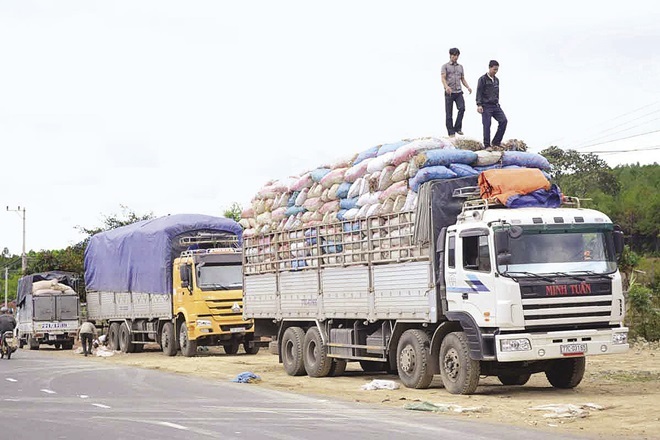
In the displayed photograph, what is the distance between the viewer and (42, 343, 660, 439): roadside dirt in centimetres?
1326

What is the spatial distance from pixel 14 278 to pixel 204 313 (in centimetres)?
12803

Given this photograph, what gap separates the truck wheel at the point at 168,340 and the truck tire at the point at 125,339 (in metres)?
3.21

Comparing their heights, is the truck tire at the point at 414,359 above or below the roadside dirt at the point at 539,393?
above

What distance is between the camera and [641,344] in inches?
1127

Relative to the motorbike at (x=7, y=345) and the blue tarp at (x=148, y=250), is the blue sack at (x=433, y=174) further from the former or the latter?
the motorbike at (x=7, y=345)

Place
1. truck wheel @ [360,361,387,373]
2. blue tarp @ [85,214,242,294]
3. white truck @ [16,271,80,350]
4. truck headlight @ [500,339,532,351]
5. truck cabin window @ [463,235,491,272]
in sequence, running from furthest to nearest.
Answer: white truck @ [16,271,80,350] < blue tarp @ [85,214,242,294] < truck wheel @ [360,361,387,373] < truck cabin window @ [463,235,491,272] < truck headlight @ [500,339,532,351]

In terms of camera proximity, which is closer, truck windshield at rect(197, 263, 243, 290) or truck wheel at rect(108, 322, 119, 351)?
truck windshield at rect(197, 263, 243, 290)

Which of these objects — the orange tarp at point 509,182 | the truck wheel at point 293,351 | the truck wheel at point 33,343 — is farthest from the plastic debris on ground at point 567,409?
the truck wheel at point 33,343

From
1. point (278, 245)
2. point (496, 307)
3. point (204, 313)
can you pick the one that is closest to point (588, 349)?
point (496, 307)

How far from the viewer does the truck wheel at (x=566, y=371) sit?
17.7 metres

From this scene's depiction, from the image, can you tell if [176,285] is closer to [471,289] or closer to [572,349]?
[471,289]

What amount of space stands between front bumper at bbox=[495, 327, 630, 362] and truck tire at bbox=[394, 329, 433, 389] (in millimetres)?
2291

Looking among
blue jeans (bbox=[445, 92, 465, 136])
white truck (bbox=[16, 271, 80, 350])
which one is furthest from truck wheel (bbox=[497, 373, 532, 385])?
white truck (bbox=[16, 271, 80, 350])

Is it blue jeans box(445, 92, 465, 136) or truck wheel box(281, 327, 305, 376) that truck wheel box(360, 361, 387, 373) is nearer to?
truck wheel box(281, 327, 305, 376)
